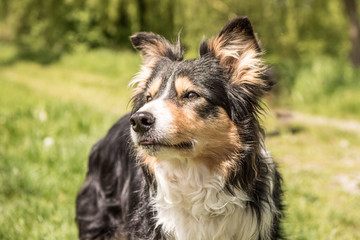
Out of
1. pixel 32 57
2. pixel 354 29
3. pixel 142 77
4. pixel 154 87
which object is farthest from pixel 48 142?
pixel 32 57

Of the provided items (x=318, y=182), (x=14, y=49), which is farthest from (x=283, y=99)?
(x=14, y=49)

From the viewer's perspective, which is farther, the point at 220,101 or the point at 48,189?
the point at 48,189

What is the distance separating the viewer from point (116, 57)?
43.6 feet

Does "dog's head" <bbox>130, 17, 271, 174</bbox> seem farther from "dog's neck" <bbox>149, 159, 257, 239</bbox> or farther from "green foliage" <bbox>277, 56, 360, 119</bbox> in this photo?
"green foliage" <bbox>277, 56, 360, 119</bbox>

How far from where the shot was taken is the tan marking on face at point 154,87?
269cm

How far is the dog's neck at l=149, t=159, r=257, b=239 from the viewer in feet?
8.32

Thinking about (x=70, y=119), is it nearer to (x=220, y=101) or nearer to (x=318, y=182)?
(x=318, y=182)

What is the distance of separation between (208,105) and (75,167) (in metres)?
2.49

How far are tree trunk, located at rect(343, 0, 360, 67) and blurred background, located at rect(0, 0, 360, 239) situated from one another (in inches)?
1.0

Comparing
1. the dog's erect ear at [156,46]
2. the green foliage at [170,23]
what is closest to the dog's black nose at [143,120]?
the dog's erect ear at [156,46]

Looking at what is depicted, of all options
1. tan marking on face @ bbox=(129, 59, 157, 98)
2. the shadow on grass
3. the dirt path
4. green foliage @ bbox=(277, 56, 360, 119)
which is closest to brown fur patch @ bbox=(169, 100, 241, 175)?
tan marking on face @ bbox=(129, 59, 157, 98)

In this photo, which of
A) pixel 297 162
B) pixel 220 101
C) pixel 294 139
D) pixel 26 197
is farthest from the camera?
pixel 294 139

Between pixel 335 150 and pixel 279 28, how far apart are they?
385 centimetres

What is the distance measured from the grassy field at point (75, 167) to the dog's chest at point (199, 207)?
29.5 inches
